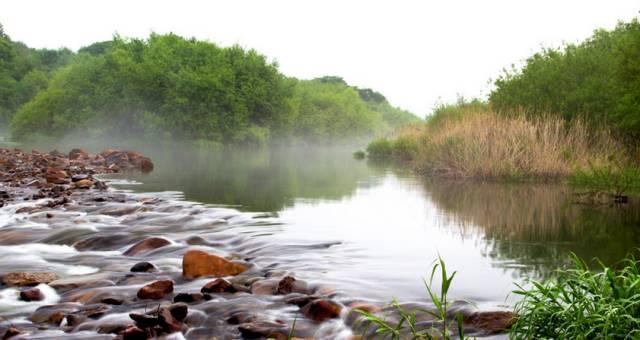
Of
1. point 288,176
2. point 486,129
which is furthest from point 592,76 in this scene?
point 288,176

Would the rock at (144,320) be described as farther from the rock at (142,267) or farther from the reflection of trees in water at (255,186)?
the reflection of trees in water at (255,186)

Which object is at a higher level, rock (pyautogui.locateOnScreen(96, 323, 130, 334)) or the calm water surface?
the calm water surface

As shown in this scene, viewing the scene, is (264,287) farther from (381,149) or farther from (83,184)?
(381,149)

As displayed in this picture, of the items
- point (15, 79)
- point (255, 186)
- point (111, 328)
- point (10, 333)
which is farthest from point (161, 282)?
point (15, 79)

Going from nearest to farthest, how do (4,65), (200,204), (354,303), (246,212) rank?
(354,303), (246,212), (200,204), (4,65)

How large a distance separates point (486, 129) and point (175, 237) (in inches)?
615

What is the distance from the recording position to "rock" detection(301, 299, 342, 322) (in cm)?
668

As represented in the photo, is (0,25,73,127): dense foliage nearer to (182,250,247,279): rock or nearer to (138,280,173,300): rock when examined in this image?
(182,250,247,279): rock

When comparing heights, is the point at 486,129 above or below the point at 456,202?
above

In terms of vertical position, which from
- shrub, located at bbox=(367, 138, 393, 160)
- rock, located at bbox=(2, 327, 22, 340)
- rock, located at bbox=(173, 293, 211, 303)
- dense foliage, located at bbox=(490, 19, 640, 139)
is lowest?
rock, located at bbox=(2, 327, 22, 340)

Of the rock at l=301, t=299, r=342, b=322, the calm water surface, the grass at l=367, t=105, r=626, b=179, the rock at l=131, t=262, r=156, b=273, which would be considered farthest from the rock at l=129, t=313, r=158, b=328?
the grass at l=367, t=105, r=626, b=179

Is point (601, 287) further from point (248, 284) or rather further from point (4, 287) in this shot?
point (4, 287)

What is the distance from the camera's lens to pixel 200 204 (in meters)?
16.6

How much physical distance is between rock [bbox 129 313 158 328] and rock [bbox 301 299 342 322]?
1604mm
